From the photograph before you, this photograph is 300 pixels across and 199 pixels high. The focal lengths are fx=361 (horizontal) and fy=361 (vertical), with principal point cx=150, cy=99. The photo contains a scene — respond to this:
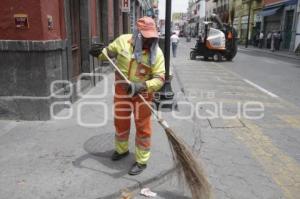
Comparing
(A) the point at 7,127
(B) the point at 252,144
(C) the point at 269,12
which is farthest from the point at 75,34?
(C) the point at 269,12

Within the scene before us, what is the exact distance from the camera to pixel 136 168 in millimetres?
4477

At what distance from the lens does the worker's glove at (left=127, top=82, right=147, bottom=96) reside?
4.10 meters

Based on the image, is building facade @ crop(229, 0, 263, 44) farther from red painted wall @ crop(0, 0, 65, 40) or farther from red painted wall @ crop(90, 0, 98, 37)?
red painted wall @ crop(0, 0, 65, 40)

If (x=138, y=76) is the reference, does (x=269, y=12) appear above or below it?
above

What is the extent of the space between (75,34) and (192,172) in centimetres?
637

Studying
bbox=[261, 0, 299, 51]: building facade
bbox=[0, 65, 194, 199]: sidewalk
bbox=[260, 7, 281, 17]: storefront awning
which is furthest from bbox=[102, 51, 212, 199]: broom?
bbox=[260, 7, 281, 17]: storefront awning

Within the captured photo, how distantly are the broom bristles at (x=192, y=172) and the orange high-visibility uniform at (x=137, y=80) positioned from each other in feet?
1.73

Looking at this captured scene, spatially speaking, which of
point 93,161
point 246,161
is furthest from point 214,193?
point 93,161

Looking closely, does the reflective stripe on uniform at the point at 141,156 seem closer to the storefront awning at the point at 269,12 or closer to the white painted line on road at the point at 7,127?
the white painted line on road at the point at 7,127

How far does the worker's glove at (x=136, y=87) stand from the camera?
410 cm

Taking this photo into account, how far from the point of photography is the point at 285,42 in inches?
1244

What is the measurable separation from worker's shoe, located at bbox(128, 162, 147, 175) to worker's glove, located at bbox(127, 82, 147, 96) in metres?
0.94

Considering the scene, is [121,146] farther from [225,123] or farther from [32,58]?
[225,123]

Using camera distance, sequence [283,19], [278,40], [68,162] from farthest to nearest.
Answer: [283,19] → [278,40] → [68,162]
